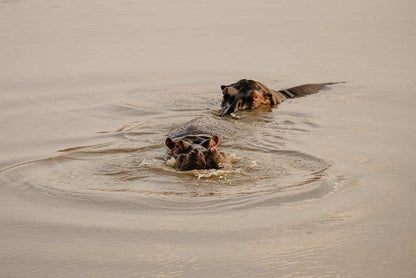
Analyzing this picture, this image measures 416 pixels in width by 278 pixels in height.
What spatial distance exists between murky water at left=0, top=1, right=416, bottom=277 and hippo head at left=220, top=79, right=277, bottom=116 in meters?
0.19

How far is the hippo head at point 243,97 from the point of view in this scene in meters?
10.9

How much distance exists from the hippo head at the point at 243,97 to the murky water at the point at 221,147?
191 millimetres

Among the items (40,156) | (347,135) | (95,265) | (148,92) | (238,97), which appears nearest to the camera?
(95,265)

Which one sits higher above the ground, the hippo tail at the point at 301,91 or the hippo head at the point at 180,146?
the hippo tail at the point at 301,91

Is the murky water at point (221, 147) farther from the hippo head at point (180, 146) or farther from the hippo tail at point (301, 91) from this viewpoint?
the hippo head at point (180, 146)

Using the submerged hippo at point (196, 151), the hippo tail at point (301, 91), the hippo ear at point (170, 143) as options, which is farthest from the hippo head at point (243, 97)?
the hippo ear at point (170, 143)

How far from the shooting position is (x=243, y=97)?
11.0m

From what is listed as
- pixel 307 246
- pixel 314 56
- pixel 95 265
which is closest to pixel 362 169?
pixel 307 246

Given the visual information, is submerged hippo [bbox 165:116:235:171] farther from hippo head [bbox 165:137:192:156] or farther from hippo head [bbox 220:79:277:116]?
hippo head [bbox 220:79:277:116]

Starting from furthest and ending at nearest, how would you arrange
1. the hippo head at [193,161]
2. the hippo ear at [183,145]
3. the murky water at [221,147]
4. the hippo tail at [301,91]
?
1. the hippo tail at [301,91]
2. the hippo ear at [183,145]
3. the hippo head at [193,161]
4. the murky water at [221,147]

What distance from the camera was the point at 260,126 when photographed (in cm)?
1016

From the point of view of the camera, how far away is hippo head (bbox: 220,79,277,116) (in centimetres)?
1093

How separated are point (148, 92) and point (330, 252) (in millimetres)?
6461

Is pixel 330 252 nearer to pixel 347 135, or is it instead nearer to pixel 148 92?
pixel 347 135
